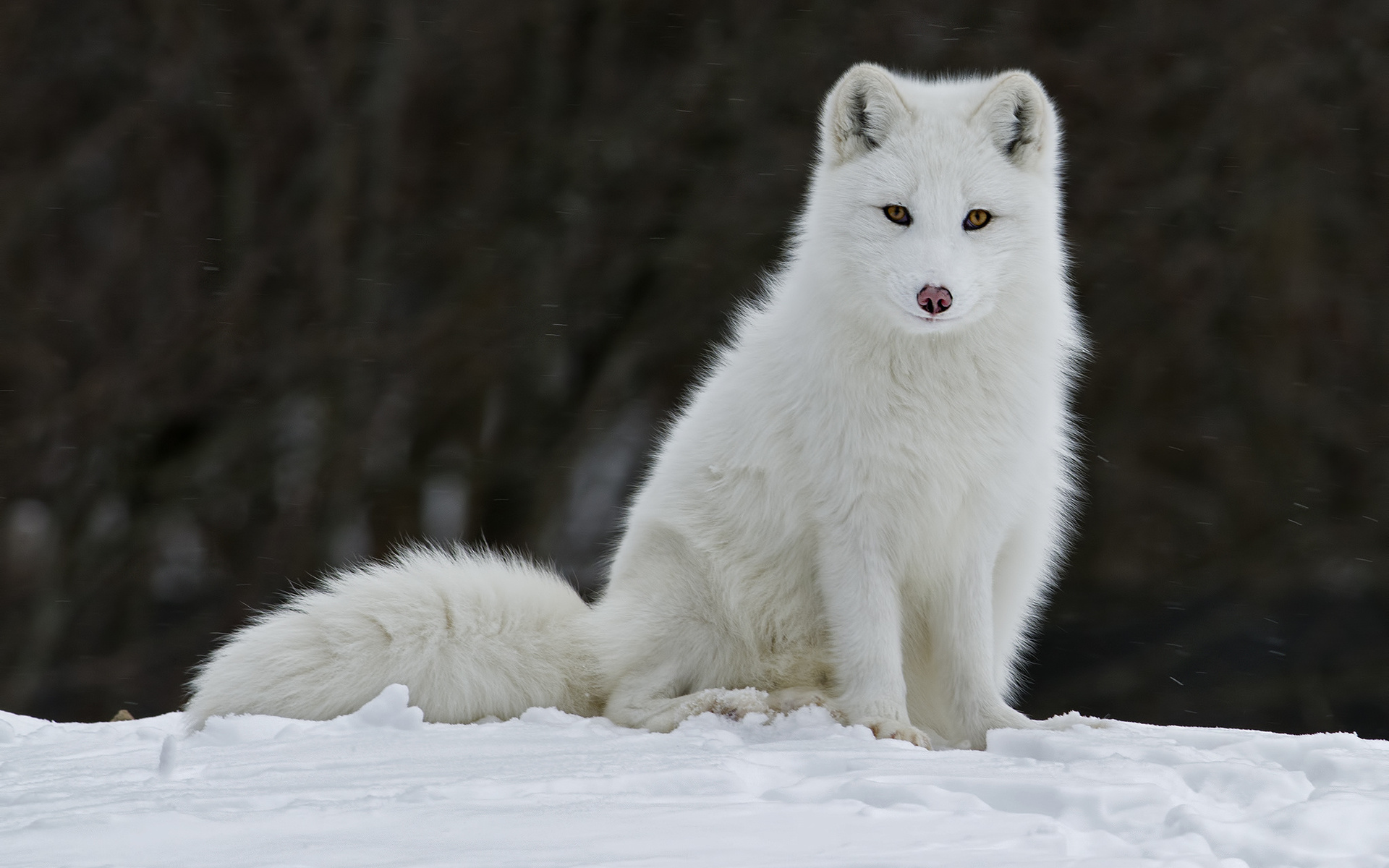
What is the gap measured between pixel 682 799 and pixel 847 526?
114 centimetres

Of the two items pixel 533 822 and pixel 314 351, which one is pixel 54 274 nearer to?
pixel 314 351

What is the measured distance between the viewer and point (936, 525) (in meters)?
3.18

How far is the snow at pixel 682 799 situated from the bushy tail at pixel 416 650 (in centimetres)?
16

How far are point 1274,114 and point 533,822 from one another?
7.25 meters

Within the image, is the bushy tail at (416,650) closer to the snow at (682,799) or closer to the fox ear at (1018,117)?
the snow at (682,799)

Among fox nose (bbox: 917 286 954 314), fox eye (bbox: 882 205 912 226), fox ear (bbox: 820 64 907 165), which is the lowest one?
fox nose (bbox: 917 286 954 314)

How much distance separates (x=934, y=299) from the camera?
2.94 metres

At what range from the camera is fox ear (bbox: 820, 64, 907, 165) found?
10.6 ft

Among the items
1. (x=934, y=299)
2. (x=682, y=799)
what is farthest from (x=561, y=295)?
(x=682, y=799)

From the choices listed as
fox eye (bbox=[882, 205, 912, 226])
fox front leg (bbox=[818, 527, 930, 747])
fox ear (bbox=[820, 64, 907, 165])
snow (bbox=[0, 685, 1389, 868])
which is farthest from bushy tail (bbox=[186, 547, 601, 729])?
fox ear (bbox=[820, 64, 907, 165])

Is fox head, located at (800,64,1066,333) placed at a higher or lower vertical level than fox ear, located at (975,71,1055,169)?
lower

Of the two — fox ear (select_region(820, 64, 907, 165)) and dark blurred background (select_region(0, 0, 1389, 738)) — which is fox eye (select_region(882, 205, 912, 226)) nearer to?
fox ear (select_region(820, 64, 907, 165))

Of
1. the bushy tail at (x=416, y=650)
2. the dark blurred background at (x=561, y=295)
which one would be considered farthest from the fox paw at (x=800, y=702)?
the dark blurred background at (x=561, y=295)

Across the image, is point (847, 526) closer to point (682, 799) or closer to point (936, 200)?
point (936, 200)
